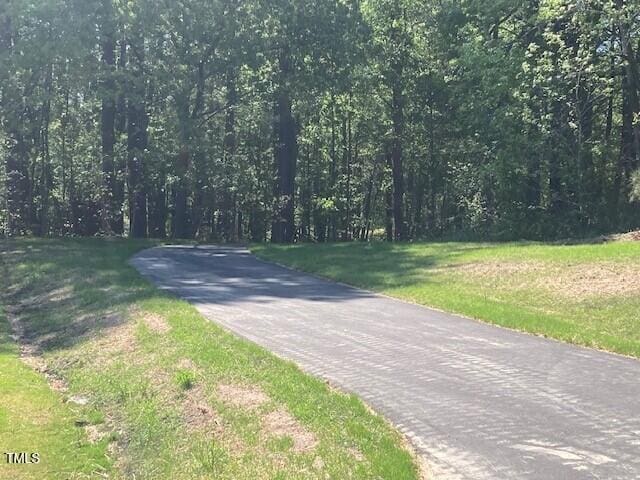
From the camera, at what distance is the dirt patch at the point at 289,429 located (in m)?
6.58

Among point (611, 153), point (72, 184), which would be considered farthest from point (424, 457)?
point (72, 184)

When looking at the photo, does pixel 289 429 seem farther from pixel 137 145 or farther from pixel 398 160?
pixel 398 160

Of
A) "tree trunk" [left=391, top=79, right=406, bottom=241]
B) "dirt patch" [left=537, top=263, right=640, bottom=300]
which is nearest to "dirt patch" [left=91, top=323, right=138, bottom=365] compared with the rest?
"dirt patch" [left=537, top=263, right=640, bottom=300]

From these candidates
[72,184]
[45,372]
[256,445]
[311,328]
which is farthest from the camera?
[72,184]

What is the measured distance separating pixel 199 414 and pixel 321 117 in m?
42.5

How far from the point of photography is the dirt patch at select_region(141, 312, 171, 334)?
12.2 meters

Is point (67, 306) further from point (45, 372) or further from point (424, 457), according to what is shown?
point (424, 457)

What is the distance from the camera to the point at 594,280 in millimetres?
15367

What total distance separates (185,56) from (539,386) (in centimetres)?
3089

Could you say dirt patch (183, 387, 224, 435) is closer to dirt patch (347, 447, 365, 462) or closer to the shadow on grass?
dirt patch (347, 447, 365, 462)

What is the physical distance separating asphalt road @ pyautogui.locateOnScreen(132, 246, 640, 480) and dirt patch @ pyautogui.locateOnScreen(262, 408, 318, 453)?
965mm

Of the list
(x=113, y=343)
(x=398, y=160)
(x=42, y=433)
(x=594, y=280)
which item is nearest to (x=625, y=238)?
(x=594, y=280)

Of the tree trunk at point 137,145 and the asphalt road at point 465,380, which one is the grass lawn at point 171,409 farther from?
the tree trunk at point 137,145

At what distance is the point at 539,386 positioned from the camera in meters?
8.31
